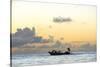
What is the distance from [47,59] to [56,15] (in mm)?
539

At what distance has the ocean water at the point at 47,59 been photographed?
2312 millimetres

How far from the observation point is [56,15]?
250cm

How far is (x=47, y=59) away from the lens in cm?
244

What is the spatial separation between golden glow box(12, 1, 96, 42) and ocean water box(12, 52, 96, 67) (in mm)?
206

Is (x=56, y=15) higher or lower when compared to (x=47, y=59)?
higher

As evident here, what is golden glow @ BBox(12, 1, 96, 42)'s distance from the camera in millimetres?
2334

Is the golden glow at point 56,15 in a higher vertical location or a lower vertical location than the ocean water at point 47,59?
higher

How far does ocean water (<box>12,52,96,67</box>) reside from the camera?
2312 millimetres

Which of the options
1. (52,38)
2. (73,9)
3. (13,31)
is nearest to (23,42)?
(13,31)

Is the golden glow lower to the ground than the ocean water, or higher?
higher

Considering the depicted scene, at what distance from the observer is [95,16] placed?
2.71m

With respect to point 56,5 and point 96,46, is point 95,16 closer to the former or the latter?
point 96,46

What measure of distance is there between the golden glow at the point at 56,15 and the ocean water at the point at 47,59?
206mm
